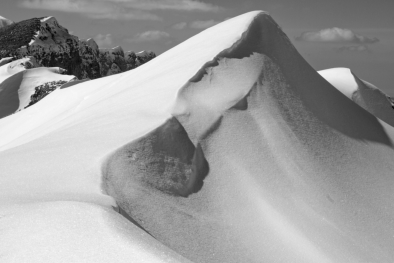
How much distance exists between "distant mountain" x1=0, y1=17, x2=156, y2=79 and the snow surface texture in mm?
21992

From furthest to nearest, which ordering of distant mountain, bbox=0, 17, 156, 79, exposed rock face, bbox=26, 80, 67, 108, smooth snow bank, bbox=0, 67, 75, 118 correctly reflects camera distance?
distant mountain, bbox=0, 17, 156, 79, smooth snow bank, bbox=0, 67, 75, 118, exposed rock face, bbox=26, 80, 67, 108

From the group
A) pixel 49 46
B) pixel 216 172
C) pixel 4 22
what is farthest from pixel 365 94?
pixel 4 22

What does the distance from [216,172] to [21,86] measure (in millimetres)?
16564

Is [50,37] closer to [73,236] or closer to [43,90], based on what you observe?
[43,90]

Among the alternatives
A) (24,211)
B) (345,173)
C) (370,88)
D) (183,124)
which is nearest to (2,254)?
(24,211)

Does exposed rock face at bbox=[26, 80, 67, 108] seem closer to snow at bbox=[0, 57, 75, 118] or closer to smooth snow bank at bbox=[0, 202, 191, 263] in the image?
snow at bbox=[0, 57, 75, 118]

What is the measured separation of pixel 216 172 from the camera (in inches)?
217

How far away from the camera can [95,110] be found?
24.8ft

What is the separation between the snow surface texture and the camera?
132 inches

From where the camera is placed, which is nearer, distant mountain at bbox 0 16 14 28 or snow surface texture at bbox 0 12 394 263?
snow surface texture at bbox 0 12 394 263

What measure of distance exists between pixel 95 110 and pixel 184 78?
1.67m

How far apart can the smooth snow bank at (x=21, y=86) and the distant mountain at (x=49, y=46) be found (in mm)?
6563

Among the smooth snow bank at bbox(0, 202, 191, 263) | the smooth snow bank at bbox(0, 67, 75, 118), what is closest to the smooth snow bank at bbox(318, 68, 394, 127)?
the smooth snow bank at bbox(0, 202, 191, 263)

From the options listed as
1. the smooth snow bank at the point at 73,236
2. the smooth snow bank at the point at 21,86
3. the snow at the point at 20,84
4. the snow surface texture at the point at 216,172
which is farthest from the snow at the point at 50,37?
the smooth snow bank at the point at 73,236
